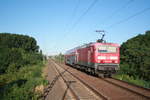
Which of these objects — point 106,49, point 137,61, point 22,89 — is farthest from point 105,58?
point 22,89

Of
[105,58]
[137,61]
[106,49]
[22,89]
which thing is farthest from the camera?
[137,61]

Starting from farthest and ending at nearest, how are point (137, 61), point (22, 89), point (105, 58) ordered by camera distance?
point (137, 61), point (105, 58), point (22, 89)

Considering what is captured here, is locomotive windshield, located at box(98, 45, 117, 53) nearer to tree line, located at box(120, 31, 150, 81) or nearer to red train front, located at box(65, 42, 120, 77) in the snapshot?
red train front, located at box(65, 42, 120, 77)

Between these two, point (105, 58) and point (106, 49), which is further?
point (106, 49)

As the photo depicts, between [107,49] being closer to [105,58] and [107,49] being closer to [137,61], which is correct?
[105,58]

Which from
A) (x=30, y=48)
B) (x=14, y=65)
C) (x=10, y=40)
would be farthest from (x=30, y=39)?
(x=14, y=65)

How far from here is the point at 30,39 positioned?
Answer: 8381cm

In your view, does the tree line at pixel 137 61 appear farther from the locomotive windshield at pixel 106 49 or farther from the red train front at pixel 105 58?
the locomotive windshield at pixel 106 49

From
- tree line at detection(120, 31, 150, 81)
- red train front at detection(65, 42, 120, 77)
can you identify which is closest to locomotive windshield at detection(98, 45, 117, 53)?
red train front at detection(65, 42, 120, 77)

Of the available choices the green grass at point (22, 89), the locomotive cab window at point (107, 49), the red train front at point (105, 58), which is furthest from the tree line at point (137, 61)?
the green grass at point (22, 89)

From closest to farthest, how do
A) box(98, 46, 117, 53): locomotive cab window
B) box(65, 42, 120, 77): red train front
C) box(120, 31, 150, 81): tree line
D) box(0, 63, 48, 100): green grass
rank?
1. box(0, 63, 48, 100): green grass
2. box(65, 42, 120, 77): red train front
3. box(98, 46, 117, 53): locomotive cab window
4. box(120, 31, 150, 81): tree line

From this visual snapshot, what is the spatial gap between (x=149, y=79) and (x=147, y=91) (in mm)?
9819

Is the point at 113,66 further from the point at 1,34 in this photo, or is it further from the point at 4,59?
the point at 1,34

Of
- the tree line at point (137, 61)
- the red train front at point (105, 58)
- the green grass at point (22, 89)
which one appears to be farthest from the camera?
the tree line at point (137, 61)
